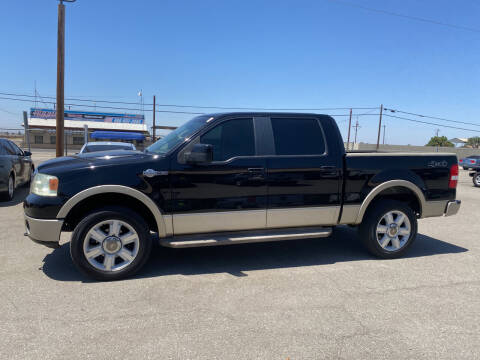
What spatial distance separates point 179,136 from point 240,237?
1.48 meters

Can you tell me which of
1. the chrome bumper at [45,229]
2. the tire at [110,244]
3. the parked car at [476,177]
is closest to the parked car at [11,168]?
the chrome bumper at [45,229]

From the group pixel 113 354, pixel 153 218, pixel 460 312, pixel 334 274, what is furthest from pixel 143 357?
pixel 460 312

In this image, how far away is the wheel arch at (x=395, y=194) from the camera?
15.6 feet

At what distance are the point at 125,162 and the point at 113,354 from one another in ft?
6.65

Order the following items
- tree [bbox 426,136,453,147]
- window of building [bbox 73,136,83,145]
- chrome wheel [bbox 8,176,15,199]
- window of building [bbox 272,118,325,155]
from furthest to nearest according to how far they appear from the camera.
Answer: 1. tree [bbox 426,136,453,147]
2. window of building [bbox 73,136,83,145]
3. chrome wheel [bbox 8,176,15,199]
4. window of building [bbox 272,118,325,155]

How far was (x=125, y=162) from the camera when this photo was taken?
394 cm

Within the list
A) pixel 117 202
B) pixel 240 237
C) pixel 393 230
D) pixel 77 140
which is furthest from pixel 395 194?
pixel 77 140

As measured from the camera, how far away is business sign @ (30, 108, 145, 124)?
2144 inches

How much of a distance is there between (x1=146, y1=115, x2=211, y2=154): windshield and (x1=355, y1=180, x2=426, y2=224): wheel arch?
240 cm

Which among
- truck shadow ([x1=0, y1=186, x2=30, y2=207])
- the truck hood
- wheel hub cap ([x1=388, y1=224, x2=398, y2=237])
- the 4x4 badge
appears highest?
the truck hood

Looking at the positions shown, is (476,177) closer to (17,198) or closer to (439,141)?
Result: (17,198)

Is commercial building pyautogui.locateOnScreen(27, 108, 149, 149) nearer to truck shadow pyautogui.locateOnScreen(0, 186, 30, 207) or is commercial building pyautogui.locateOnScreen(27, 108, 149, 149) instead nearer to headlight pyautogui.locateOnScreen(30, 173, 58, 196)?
truck shadow pyautogui.locateOnScreen(0, 186, 30, 207)

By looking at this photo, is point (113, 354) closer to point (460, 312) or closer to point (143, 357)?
point (143, 357)

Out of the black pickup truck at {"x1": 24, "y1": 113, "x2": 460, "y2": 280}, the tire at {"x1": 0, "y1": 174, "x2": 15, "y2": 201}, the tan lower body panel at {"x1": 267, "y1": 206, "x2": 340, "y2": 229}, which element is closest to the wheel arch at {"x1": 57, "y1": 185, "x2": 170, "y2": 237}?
the black pickup truck at {"x1": 24, "y1": 113, "x2": 460, "y2": 280}
